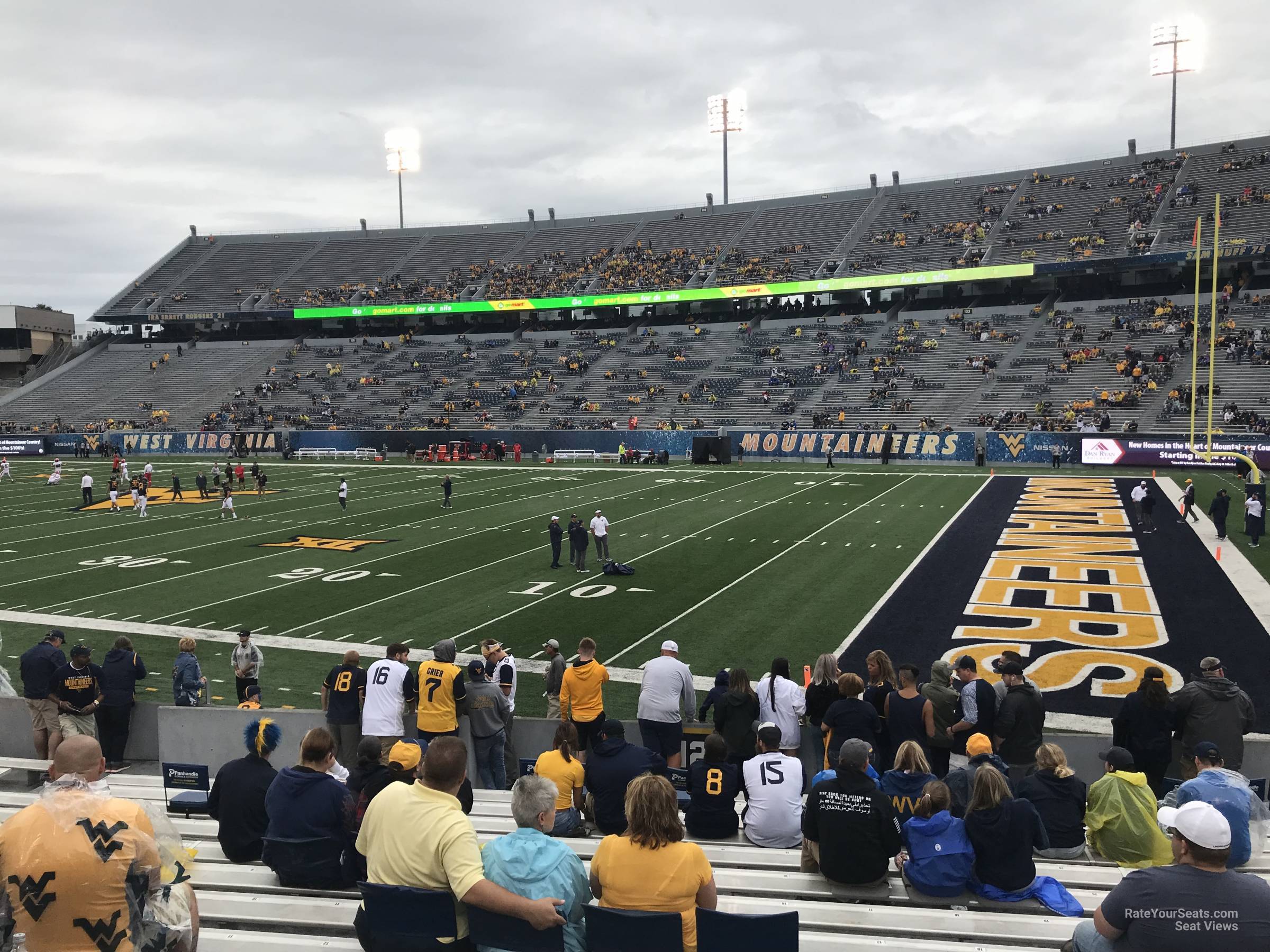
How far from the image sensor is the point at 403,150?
9125 centimetres

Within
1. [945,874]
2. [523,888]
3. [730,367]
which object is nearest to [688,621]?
[945,874]

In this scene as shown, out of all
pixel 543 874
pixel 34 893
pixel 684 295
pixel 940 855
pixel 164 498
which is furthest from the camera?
pixel 684 295

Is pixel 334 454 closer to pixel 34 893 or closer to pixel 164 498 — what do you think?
pixel 164 498

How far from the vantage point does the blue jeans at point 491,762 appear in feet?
30.8

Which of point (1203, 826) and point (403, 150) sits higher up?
point (403, 150)

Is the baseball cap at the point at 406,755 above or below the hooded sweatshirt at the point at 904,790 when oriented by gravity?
above

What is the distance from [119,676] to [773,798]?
24.1 ft

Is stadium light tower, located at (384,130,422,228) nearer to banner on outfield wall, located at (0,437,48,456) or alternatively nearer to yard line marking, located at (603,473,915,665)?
banner on outfield wall, located at (0,437,48,456)

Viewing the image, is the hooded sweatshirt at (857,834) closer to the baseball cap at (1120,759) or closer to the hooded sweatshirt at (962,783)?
the hooded sweatshirt at (962,783)

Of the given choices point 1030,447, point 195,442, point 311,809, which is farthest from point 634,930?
point 195,442

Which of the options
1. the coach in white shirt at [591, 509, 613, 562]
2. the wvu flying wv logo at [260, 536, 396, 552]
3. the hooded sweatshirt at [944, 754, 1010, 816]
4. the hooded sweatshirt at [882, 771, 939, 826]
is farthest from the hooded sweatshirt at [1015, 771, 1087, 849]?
the wvu flying wv logo at [260, 536, 396, 552]

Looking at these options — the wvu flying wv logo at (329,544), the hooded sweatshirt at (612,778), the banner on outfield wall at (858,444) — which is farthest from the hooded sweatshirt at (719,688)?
the banner on outfield wall at (858,444)

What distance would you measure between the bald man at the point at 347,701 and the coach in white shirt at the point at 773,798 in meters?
4.33

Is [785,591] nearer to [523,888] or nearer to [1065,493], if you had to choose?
[523,888]
